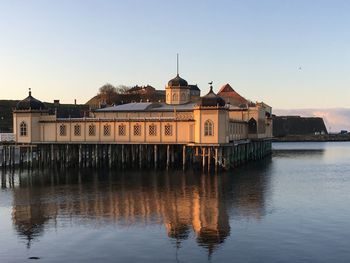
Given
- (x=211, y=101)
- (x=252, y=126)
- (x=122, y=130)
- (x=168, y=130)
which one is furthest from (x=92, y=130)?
(x=252, y=126)

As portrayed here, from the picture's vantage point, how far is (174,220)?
1130 inches

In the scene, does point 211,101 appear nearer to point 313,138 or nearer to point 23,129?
point 23,129

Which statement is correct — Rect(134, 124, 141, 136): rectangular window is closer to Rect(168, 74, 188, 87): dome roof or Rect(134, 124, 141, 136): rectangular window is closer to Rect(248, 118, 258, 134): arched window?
Rect(248, 118, 258, 134): arched window

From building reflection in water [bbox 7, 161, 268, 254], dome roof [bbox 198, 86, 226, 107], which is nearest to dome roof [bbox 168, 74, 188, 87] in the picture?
dome roof [bbox 198, 86, 226, 107]

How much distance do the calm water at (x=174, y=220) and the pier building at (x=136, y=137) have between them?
8.60m

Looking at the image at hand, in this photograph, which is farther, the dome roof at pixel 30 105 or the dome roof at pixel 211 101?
the dome roof at pixel 30 105

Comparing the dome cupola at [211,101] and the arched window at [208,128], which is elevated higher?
the dome cupola at [211,101]

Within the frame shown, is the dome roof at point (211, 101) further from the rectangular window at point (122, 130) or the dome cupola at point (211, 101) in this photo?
the rectangular window at point (122, 130)

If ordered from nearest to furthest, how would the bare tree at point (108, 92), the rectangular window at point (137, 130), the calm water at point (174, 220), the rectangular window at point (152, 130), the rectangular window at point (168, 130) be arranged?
the calm water at point (174, 220) < the rectangular window at point (168, 130) < the rectangular window at point (152, 130) < the rectangular window at point (137, 130) < the bare tree at point (108, 92)

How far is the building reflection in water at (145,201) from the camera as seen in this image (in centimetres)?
2766

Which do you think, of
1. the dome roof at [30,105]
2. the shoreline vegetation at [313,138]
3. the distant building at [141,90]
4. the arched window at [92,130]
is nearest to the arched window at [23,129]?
the dome roof at [30,105]

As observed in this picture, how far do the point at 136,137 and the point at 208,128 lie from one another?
376 inches

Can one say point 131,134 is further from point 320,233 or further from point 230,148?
point 320,233

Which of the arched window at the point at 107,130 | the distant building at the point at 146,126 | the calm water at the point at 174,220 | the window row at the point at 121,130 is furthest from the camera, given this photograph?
the arched window at the point at 107,130
